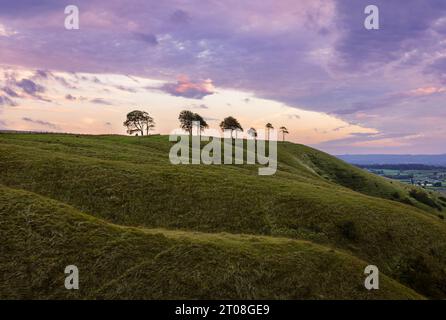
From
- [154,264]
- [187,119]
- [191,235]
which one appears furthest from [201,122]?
[154,264]

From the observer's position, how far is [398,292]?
2758 centimetres

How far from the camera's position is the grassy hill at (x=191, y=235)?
24.7m

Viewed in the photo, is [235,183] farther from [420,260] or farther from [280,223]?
[420,260]

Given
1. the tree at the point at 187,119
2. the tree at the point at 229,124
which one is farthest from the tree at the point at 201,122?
the tree at the point at 229,124

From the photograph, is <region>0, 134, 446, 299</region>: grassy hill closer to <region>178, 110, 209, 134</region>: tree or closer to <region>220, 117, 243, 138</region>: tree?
<region>178, 110, 209, 134</region>: tree

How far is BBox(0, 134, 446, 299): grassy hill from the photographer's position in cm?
2466

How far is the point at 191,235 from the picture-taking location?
32.6 metres

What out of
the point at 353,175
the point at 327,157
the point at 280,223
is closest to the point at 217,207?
the point at 280,223

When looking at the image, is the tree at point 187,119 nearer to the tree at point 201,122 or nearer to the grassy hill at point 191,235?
the tree at point 201,122

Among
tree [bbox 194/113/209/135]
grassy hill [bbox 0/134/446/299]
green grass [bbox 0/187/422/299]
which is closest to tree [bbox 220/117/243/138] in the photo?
tree [bbox 194/113/209/135]

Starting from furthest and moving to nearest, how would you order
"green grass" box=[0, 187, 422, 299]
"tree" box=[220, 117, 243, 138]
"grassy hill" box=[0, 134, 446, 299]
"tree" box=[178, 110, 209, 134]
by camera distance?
"tree" box=[220, 117, 243, 138], "tree" box=[178, 110, 209, 134], "grassy hill" box=[0, 134, 446, 299], "green grass" box=[0, 187, 422, 299]
